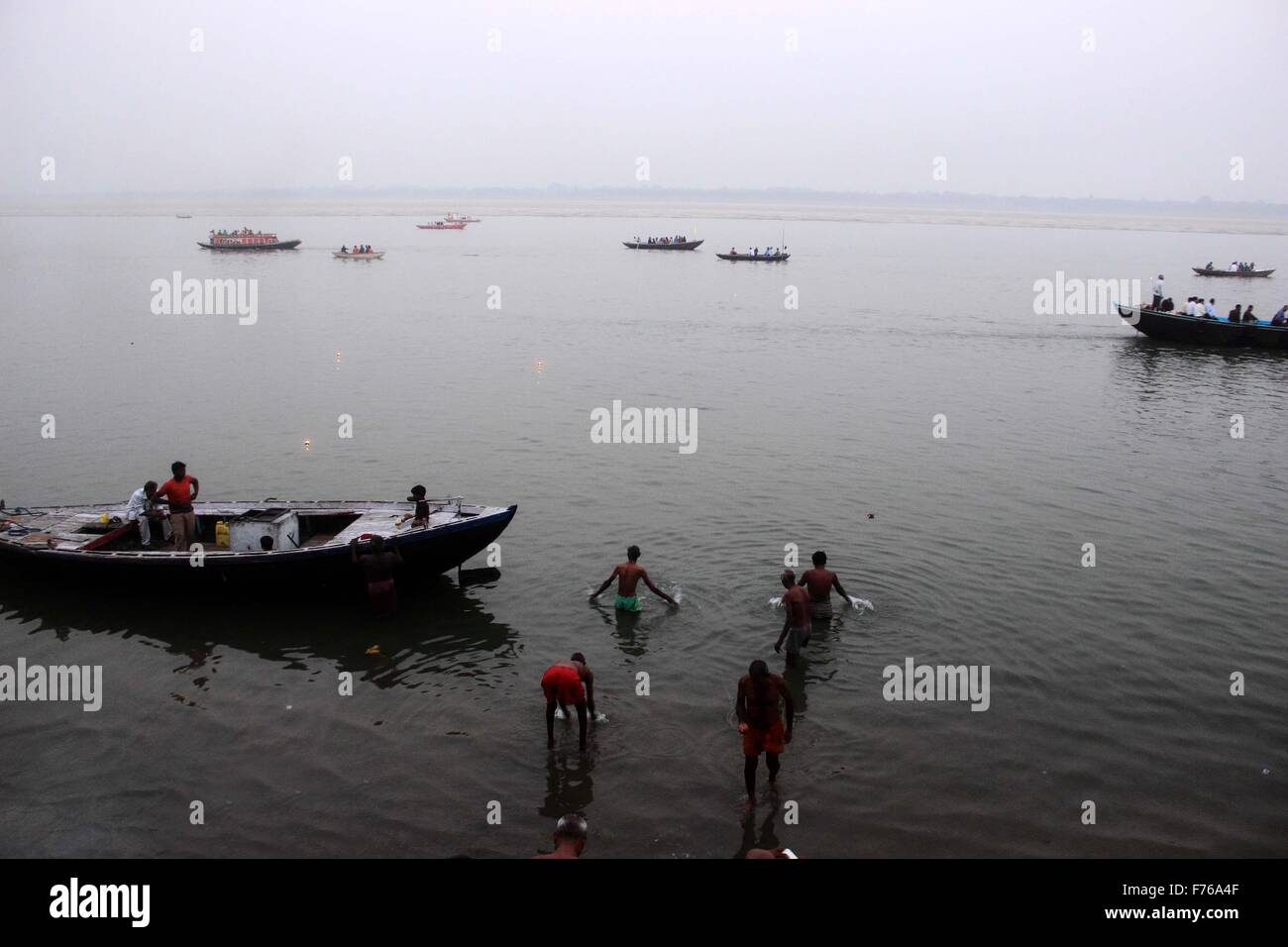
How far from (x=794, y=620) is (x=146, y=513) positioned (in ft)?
35.1

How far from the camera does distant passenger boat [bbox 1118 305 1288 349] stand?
37844 millimetres

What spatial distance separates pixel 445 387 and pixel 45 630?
59.1ft

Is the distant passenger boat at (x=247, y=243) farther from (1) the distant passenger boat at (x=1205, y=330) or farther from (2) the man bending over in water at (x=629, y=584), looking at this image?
(2) the man bending over in water at (x=629, y=584)

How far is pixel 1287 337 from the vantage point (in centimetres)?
3769

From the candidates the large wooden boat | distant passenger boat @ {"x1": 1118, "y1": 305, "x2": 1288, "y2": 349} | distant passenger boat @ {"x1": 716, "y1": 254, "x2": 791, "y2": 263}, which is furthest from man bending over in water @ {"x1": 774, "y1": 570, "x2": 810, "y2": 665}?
distant passenger boat @ {"x1": 716, "y1": 254, "x2": 791, "y2": 263}

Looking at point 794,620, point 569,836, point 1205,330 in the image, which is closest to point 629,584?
point 794,620

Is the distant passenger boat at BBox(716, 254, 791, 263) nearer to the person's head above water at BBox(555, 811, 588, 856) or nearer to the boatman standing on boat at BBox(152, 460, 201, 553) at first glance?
the boatman standing on boat at BBox(152, 460, 201, 553)

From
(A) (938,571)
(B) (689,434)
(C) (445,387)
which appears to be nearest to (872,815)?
(A) (938,571)

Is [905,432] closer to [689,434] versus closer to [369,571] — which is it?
[689,434]

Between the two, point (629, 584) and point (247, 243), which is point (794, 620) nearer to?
point (629, 584)

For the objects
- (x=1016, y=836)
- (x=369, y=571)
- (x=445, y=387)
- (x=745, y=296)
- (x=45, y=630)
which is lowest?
(x=1016, y=836)

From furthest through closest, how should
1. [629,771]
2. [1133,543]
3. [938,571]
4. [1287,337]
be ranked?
[1287,337] < [1133,543] < [938,571] < [629,771]

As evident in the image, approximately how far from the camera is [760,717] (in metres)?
9.85

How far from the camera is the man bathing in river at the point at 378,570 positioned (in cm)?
1434
